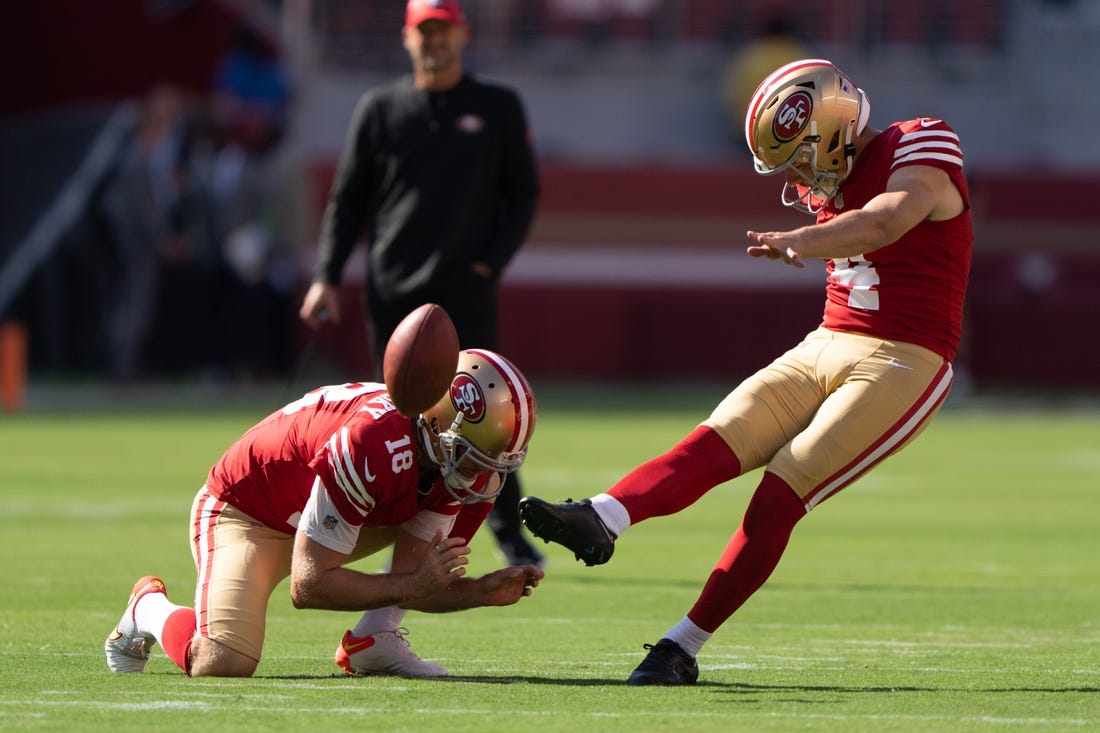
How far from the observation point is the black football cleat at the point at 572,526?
16.8 ft

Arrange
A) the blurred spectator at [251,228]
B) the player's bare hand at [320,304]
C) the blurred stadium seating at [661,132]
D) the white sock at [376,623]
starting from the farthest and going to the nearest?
the blurred stadium seating at [661,132]
the blurred spectator at [251,228]
the player's bare hand at [320,304]
the white sock at [376,623]

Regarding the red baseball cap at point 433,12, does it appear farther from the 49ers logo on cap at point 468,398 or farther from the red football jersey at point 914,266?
the 49ers logo on cap at point 468,398

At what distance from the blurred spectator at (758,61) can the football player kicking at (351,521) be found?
1834 cm

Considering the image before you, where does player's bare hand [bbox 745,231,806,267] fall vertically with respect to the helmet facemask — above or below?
above

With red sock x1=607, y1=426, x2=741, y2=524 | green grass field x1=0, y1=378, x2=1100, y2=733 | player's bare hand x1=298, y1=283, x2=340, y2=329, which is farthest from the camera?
player's bare hand x1=298, y1=283, x2=340, y2=329

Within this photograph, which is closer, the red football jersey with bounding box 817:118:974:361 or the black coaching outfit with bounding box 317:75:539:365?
the red football jersey with bounding box 817:118:974:361

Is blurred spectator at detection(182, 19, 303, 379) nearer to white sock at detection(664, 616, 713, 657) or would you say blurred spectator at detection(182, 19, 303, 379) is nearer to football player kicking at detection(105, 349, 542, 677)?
football player kicking at detection(105, 349, 542, 677)

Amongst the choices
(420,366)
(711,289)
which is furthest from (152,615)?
(711,289)

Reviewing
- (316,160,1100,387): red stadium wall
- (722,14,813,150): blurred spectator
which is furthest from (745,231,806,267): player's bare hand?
(722,14,813,150): blurred spectator

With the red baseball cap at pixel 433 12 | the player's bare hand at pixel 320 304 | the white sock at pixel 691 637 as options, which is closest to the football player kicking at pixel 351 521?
the white sock at pixel 691 637

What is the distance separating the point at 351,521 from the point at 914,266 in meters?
1.81

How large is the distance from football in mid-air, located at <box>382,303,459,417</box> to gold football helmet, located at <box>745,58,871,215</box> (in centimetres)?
110

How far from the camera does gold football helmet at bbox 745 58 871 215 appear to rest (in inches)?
219

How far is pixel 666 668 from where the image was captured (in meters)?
5.36
